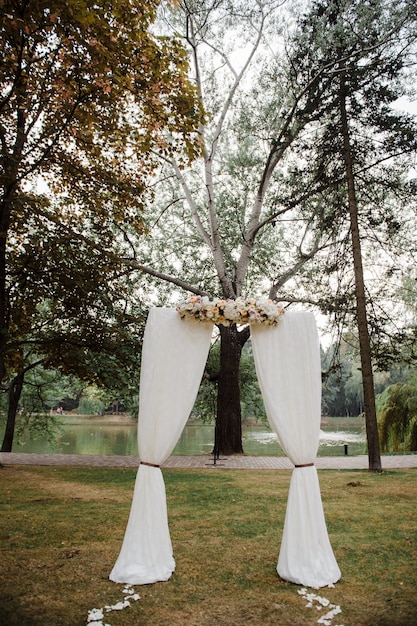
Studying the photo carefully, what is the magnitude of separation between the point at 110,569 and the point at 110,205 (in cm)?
881

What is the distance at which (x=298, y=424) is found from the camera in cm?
481

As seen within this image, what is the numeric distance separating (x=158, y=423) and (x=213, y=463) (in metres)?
8.04

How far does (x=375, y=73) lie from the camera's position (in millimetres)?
11141

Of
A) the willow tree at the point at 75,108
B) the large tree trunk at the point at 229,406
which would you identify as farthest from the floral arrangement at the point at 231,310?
the large tree trunk at the point at 229,406

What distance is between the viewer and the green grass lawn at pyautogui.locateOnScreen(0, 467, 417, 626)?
3848 mm

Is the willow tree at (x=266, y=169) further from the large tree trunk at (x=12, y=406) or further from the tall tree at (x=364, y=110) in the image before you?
the large tree trunk at (x=12, y=406)

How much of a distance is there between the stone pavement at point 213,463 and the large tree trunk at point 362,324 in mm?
1138

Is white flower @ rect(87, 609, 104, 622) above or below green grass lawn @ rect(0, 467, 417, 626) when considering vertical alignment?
below

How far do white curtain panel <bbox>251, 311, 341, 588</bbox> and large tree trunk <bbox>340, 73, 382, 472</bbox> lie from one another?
19.5 ft

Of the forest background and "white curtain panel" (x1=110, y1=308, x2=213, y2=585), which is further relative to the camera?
the forest background

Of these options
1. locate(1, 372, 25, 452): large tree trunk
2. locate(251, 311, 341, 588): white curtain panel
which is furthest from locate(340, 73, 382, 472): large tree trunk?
locate(1, 372, 25, 452): large tree trunk

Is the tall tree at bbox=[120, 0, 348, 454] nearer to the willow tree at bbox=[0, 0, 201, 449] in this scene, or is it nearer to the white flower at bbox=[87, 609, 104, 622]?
the willow tree at bbox=[0, 0, 201, 449]

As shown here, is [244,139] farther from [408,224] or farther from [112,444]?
[112,444]

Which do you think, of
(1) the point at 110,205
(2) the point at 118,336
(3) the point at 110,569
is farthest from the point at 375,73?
(3) the point at 110,569
